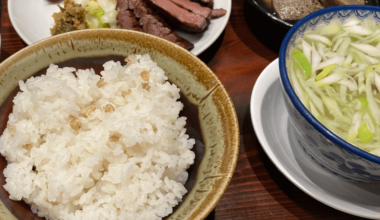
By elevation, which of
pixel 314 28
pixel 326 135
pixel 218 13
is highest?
pixel 314 28

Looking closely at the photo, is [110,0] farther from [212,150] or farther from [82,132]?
[212,150]

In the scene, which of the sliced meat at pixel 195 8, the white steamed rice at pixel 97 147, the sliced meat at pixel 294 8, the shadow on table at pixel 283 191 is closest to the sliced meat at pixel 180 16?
the sliced meat at pixel 195 8

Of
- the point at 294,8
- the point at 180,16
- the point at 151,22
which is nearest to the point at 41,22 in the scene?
the point at 151,22

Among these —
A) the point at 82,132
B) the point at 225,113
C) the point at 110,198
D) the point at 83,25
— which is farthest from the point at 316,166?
the point at 83,25

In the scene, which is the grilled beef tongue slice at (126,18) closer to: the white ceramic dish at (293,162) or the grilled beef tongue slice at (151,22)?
the grilled beef tongue slice at (151,22)

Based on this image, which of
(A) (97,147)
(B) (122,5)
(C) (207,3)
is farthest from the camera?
(C) (207,3)

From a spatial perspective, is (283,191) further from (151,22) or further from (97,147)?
(151,22)
